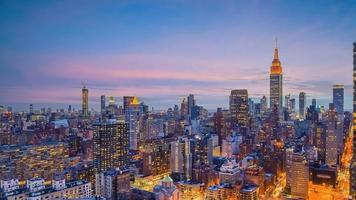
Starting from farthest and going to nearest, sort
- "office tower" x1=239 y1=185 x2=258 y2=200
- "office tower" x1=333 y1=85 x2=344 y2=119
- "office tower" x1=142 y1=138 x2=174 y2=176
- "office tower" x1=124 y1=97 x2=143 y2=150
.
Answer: "office tower" x1=124 y1=97 x2=143 y2=150
"office tower" x1=142 y1=138 x2=174 y2=176
"office tower" x1=239 y1=185 x2=258 y2=200
"office tower" x1=333 y1=85 x2=344 y2=119

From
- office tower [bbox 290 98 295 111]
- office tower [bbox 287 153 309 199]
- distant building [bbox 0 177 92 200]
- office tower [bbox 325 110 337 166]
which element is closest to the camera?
distant building [bbox 0 177 92 200]

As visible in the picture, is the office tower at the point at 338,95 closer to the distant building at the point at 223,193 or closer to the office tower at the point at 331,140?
the office tower at the point at 331,140

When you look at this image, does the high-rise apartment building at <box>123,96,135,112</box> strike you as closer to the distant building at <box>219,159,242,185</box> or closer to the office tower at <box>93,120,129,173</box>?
the office tower at <box>93,120,129,173</box>

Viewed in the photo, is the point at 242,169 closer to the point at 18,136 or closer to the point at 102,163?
the point at 102,163

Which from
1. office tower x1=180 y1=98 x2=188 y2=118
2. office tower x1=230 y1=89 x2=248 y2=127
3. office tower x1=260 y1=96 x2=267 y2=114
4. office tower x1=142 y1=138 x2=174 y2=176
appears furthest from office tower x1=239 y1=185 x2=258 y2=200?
office tower x1=260 y1=96 x2=267 y2=114

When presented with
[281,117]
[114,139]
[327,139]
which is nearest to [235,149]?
[327,139]

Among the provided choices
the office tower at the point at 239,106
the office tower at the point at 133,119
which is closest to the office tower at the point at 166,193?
the office tower at the point at 133,119
